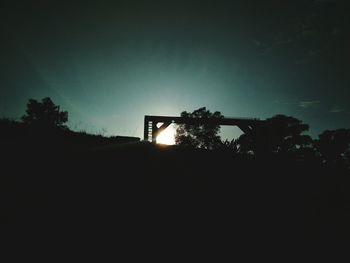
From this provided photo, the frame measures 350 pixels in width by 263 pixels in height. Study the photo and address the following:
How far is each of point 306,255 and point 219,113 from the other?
41.1 meters

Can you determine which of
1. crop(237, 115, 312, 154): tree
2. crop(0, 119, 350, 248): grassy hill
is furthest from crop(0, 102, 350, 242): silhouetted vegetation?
crop(237, 115, 312, 154): tree

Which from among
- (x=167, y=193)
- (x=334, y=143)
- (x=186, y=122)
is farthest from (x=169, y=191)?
(x=334, y=143)

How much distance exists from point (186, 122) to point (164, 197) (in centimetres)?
957

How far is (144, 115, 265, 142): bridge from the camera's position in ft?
42.5

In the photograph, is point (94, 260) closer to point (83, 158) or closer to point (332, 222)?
point (83, 158)

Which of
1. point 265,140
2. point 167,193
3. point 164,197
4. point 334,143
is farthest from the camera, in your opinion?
point 334,143

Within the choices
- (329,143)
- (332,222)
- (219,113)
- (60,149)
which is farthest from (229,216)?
(219,113)

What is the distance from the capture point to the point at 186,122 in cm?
1298

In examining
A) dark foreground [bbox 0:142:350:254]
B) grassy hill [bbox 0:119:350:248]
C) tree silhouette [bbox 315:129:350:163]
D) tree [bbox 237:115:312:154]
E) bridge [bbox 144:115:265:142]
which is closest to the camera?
dark foreground [bbox 0:142:350:254]

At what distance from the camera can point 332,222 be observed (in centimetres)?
407

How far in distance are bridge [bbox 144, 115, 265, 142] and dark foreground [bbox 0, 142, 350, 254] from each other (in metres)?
7.55

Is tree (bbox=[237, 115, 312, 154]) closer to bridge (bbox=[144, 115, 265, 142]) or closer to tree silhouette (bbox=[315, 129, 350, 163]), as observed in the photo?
bridge (bbox=[144, 115, 265, 142])

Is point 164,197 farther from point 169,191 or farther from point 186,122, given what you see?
point 186,122

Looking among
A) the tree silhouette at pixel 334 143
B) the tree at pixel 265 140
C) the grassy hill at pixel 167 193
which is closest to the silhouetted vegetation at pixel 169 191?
the grassy hill at pixel 167 193
